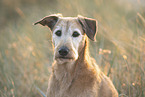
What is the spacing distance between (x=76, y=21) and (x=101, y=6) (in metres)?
5.79

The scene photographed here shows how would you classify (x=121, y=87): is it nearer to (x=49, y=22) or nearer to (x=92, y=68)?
(x=92, y=68)

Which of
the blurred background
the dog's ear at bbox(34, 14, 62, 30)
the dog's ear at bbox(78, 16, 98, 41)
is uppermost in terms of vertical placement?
the dog's ear at bbox(34, 14, 62, 30)

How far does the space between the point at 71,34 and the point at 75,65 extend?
1.84 ft

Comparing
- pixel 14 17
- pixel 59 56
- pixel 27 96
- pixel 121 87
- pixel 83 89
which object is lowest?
pixel 27 96

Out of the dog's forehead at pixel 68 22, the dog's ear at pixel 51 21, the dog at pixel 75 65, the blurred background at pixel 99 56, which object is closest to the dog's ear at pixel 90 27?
the dog at pixel 75 65

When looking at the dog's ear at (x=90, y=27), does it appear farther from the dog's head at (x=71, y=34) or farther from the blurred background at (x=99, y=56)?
the blurred background at (x=99, y=56)

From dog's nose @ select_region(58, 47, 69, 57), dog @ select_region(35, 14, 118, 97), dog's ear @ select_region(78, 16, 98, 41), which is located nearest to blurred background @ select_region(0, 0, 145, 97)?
dog @ select_region(35, 14, 118, 97)

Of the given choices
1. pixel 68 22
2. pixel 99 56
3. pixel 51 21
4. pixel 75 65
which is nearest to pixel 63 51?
pixel 75 65

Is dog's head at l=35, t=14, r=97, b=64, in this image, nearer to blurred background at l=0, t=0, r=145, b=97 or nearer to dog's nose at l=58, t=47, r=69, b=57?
dog's nose at l=58, t=47, r=69, b=57

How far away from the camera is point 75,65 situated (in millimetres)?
3434

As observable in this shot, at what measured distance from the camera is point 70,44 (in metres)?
3.20

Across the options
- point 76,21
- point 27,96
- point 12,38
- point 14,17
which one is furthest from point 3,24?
point 76,21

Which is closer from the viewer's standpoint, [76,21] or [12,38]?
[76,21]

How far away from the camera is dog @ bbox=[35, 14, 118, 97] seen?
3.14 metres
